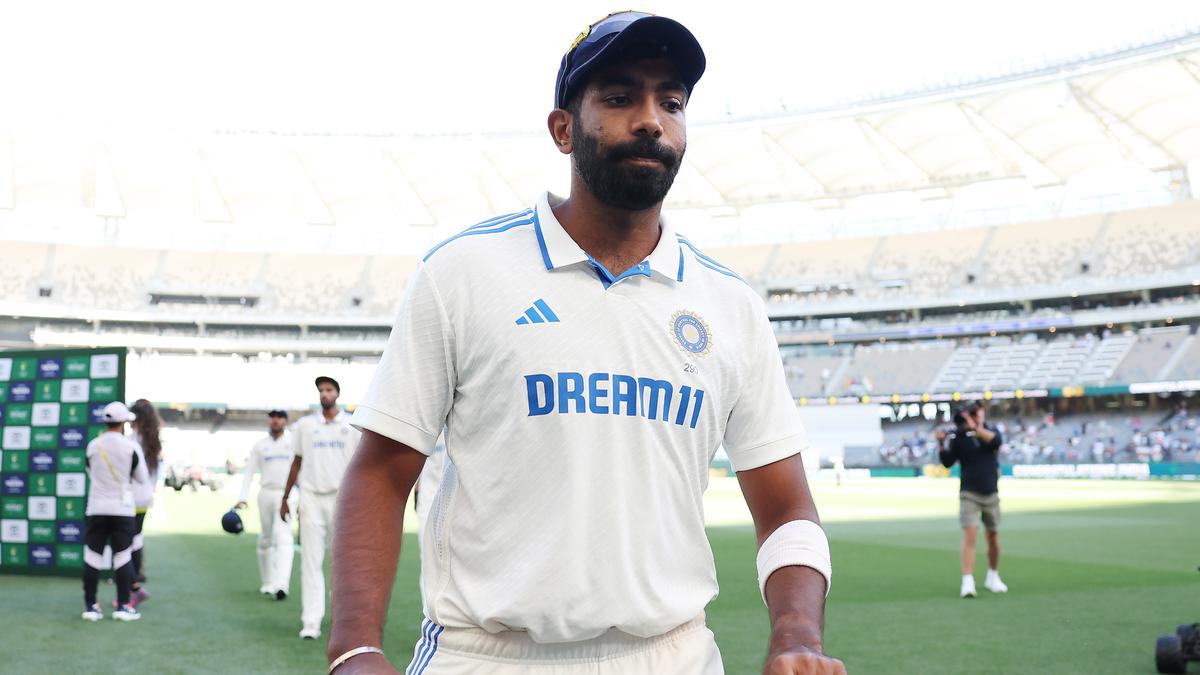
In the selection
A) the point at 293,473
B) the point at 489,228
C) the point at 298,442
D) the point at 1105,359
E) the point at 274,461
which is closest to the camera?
the point at 489,228

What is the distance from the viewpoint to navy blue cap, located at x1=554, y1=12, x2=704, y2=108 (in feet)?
6.77

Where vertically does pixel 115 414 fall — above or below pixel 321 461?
above

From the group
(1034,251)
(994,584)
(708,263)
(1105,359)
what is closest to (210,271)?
(1034,251)

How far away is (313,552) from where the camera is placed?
9695 mm

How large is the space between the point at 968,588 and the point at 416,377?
1055cm

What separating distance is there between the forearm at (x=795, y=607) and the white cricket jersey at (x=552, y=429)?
0.16 metres

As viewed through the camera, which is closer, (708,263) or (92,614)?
(708,263)

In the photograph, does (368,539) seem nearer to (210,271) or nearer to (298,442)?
(298,442)

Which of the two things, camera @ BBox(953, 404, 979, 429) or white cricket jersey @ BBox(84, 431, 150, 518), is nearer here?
white cricket jersey @ BBox(84, 431, 150, 518)

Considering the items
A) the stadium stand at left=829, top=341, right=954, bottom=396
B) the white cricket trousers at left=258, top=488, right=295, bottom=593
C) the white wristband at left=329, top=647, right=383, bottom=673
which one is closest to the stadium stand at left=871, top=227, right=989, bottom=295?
the stadium stand at left=829, top=341, right=954, bottom=396

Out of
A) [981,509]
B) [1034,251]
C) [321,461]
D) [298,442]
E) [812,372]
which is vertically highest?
[1034,251]

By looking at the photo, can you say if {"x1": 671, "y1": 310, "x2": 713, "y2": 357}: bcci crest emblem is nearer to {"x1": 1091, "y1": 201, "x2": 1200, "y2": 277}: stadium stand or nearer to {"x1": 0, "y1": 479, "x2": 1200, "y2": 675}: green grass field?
{"x1": 0, "y1": 479, "x2": 1200, "y2": 675}: green grass field

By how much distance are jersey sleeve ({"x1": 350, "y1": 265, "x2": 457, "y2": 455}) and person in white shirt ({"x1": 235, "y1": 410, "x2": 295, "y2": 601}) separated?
391 inches

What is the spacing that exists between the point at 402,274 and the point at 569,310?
69.1 meters
